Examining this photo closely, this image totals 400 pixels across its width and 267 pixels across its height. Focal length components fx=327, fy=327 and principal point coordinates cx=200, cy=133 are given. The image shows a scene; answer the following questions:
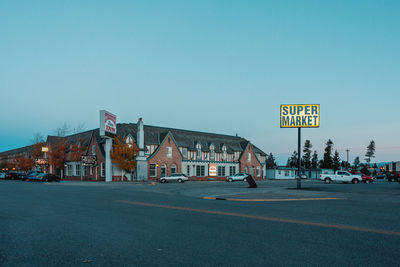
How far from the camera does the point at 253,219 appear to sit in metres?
10.4

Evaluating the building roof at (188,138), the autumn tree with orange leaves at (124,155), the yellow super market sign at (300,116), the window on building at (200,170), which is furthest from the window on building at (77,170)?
the yellow super market sign at (300,116)

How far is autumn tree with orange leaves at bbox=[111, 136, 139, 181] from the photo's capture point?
2030 inches

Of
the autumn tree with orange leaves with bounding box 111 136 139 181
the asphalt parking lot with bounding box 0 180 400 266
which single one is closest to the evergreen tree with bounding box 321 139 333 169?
the autumn tree with orange leaves with bounding box 111 136 139 181

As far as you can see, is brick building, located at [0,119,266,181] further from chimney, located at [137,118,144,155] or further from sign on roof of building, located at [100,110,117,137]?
sign on roof of building, located at [100,110,117,137]

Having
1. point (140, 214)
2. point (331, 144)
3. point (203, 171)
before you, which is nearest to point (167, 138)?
point (203, 171)

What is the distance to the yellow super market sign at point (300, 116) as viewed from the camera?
3162cm

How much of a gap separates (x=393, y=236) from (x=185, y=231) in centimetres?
497

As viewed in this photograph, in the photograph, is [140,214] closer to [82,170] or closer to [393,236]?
[393,236]

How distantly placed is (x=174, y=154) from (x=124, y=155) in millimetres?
11460

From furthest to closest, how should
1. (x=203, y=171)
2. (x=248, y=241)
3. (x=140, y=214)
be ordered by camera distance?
(x=203, y=171) < (x=140, y=214) < (x=248, y=241)

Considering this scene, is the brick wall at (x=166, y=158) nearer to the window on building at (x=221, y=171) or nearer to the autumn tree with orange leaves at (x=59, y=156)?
the window on building at (x=221, y=171)

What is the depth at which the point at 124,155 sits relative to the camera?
52625 mm

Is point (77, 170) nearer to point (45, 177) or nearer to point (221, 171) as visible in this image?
point (45, 177)

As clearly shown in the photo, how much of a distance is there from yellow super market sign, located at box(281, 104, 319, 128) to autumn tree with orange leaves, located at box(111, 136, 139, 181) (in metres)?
28.1
